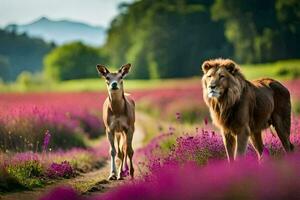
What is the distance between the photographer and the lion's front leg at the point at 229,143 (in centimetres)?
1018

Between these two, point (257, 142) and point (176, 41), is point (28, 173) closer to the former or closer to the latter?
point (257, 142)

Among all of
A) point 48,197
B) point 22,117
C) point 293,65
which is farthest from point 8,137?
point 293,65

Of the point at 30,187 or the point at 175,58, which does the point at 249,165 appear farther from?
the point at 175,58

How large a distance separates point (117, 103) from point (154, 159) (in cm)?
179

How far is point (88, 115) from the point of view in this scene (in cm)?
2784

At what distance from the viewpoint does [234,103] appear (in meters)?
9.91

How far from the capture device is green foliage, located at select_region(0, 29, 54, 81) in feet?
320

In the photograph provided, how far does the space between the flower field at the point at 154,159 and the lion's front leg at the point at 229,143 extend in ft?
0.64

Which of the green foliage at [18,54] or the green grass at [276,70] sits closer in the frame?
the green grass at [276,70]

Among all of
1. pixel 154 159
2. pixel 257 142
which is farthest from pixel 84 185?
pixel 257 142

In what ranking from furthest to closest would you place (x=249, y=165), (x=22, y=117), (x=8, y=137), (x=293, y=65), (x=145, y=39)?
1. (x=145, y=39)
2. (x=293, y=65)
3. (x=22, y=117)
4. (x=8, y=137)
5. (x=249, y=165)

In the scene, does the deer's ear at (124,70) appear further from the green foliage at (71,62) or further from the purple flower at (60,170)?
the green foliage at (71,62)

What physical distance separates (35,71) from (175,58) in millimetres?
30613

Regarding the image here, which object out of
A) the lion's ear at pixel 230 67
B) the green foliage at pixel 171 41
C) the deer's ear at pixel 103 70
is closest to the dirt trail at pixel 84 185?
the deer's ear at pixel 103 70
